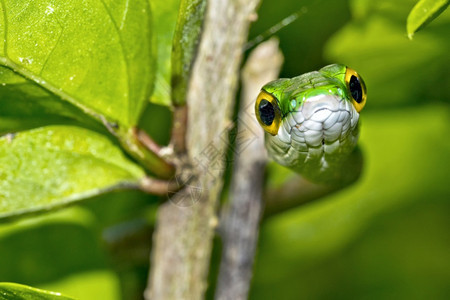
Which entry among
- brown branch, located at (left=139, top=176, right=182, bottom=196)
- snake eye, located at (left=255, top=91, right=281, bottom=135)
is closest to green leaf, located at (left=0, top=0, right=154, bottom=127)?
brown branch, located at (left=139, top=176, right=182, bottom=196)

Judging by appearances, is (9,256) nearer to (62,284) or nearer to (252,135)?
(62,284)

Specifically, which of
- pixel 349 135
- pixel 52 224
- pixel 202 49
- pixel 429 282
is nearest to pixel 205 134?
pixel 202 49

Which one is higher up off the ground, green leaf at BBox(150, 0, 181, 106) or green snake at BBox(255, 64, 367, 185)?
green leaf at BBox(150, 0, 181, 106)

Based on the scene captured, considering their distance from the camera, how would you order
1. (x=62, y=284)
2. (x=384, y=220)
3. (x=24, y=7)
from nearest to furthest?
(x=24, y=7) < (x=62, y=284) < (x=384, y=220)

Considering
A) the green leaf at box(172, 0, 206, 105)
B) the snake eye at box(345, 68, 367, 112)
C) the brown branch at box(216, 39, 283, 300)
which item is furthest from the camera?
the brown branch at box(216, 39, 283, 300)

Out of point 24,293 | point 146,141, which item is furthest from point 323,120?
point 24,293

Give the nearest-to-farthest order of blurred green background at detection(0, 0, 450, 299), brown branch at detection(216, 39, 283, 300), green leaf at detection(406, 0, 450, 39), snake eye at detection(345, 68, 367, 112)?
green leaf at detection(406, 0, 450, 39)
snake eye at detection(345, 68, 367, 112)
blurred green background at detection(0, 0, 450, 299)
brown branch at detection(216, 39, 283, 300)

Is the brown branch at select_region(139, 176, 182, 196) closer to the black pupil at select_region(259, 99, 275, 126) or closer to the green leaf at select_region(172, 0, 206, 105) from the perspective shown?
the green leaf at select_region(172, 0, 206, 105)
